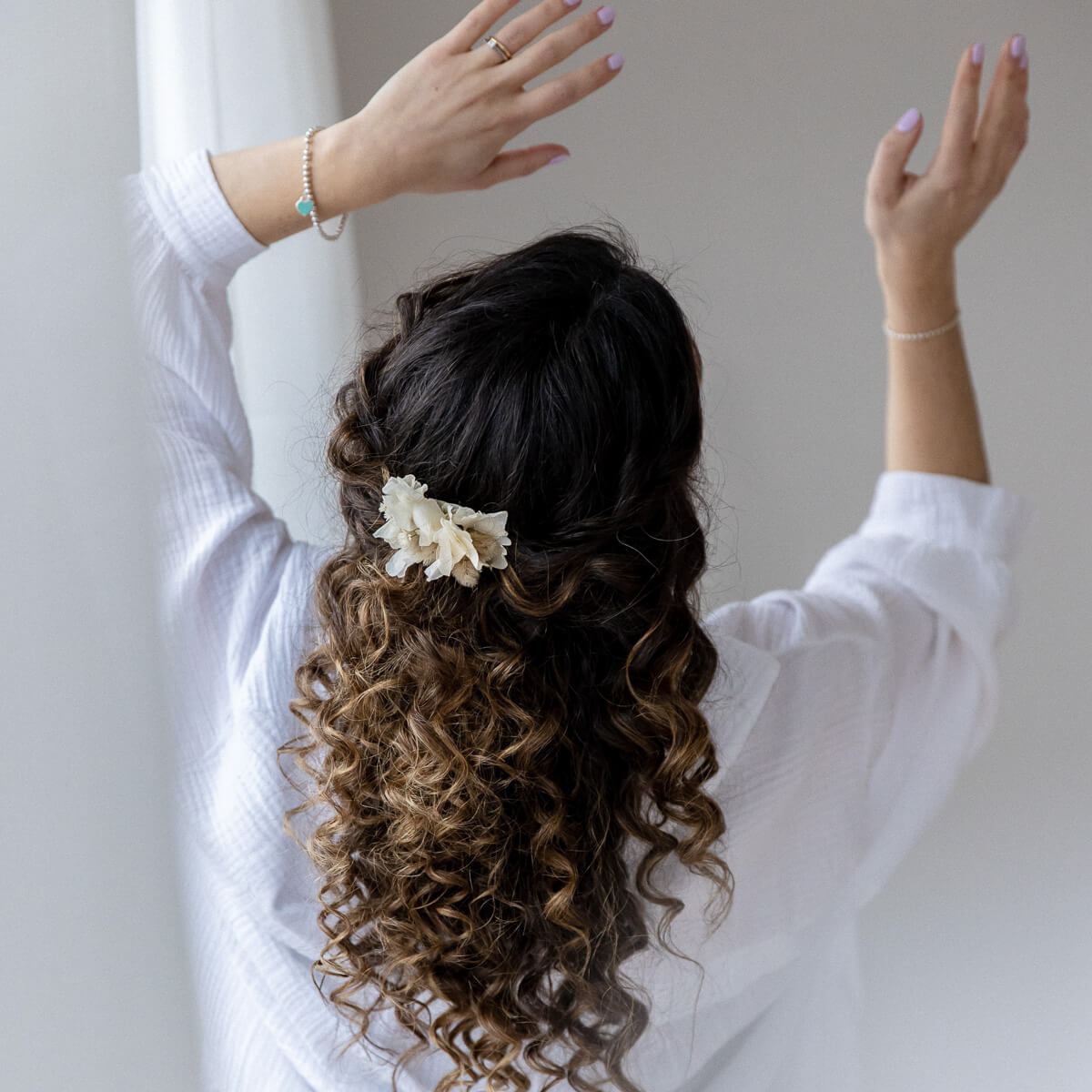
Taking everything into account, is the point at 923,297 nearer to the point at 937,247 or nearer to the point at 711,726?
the point at 937,247

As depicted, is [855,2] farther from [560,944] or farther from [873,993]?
[873,993]

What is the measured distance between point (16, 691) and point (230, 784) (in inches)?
10.8

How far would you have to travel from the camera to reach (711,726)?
0.58 meters

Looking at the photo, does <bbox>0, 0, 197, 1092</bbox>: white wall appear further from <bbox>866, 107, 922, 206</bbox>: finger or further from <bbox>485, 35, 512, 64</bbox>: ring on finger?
<bbox>866, 107, 922, 206</bbox>: finger

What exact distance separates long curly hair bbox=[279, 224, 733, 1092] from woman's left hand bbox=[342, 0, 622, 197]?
0.12m

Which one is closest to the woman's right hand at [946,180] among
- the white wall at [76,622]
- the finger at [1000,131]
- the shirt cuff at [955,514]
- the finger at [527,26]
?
the finger at [1000,131]

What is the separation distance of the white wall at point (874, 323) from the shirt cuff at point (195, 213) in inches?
17.6

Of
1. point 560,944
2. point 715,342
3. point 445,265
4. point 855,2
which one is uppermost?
point 855,2

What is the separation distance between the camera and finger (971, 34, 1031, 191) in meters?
0.71

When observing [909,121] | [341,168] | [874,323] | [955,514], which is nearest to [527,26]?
[341,168]

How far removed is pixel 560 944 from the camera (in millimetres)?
527

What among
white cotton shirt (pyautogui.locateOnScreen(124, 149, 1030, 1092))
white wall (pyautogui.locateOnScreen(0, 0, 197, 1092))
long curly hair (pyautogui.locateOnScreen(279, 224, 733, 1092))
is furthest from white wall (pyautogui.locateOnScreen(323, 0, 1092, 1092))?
white wall (pyautogui.locateOnScreen(0, 0, 197, 1092))

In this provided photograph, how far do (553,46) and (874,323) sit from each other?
687mm

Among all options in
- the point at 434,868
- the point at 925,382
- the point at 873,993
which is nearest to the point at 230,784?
the point at 434,868
